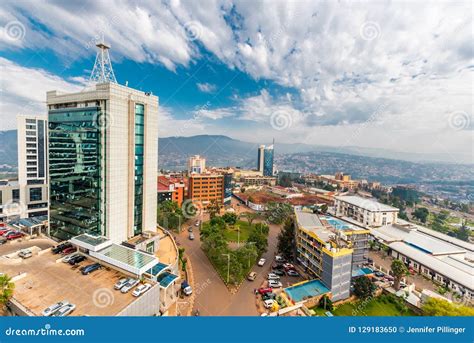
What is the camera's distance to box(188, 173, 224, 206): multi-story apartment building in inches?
604

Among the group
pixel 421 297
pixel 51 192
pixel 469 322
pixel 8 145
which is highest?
pixel 8 145

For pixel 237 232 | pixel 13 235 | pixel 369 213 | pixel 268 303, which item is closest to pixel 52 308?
pixel 268 303

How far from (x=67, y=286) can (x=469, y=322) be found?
234 inches

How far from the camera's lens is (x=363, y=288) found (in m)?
5.71

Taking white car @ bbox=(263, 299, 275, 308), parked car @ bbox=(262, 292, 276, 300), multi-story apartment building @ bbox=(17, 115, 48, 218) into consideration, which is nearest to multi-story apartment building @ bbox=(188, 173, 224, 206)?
multi-story apartment building @ bbox=(17, 115, 48, 218)

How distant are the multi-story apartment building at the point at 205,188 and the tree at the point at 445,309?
12093 millimetres

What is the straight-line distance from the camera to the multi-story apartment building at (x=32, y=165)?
982 cm

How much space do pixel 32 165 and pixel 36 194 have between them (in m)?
1.62

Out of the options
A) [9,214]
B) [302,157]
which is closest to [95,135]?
[9,214]

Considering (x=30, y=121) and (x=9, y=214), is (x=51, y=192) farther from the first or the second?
(x=30, y=121)

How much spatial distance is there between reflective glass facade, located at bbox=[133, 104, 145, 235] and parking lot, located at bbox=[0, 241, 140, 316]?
1753 mm

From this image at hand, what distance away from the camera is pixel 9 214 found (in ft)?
30.4

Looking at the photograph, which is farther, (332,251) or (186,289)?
(332,251)

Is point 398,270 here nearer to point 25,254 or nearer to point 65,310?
point 65,310
